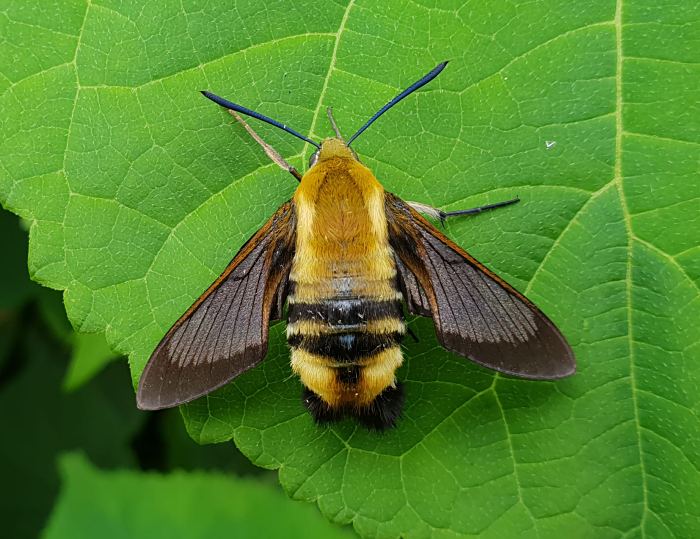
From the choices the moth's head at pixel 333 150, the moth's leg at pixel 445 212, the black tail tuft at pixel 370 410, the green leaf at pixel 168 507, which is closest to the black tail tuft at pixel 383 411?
the black tail tuft at pixel 370 410

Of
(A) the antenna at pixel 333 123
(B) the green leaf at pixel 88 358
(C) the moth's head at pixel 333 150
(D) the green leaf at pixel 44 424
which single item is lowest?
(D) the green leaf at pixel 44 424

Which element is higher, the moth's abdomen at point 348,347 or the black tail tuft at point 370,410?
the moth's abdomen at point 348,347

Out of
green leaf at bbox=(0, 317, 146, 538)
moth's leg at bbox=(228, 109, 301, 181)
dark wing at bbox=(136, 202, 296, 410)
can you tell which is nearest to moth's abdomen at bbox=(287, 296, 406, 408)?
dark wing at bbox=(136, 202, 296, 410)

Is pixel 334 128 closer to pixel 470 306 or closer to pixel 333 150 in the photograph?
pixel 333 150

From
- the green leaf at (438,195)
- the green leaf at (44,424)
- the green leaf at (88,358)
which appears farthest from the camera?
the green leaf at (44,424)

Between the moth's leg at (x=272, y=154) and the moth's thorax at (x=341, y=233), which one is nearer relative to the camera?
the moth's thorax at (x=341, y=233)

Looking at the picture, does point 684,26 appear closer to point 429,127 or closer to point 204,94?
point 429,127

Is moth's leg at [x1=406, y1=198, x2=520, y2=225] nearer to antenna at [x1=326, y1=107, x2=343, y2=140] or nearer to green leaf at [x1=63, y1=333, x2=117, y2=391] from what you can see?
antenna at [x1=326, y1=107, x2=343, y2=140]

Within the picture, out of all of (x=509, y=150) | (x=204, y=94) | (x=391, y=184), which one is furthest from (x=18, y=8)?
(x=509, y=150)

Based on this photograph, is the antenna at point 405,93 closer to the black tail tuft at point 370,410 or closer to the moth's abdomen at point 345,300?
the moth's abdomen at point 345,300
